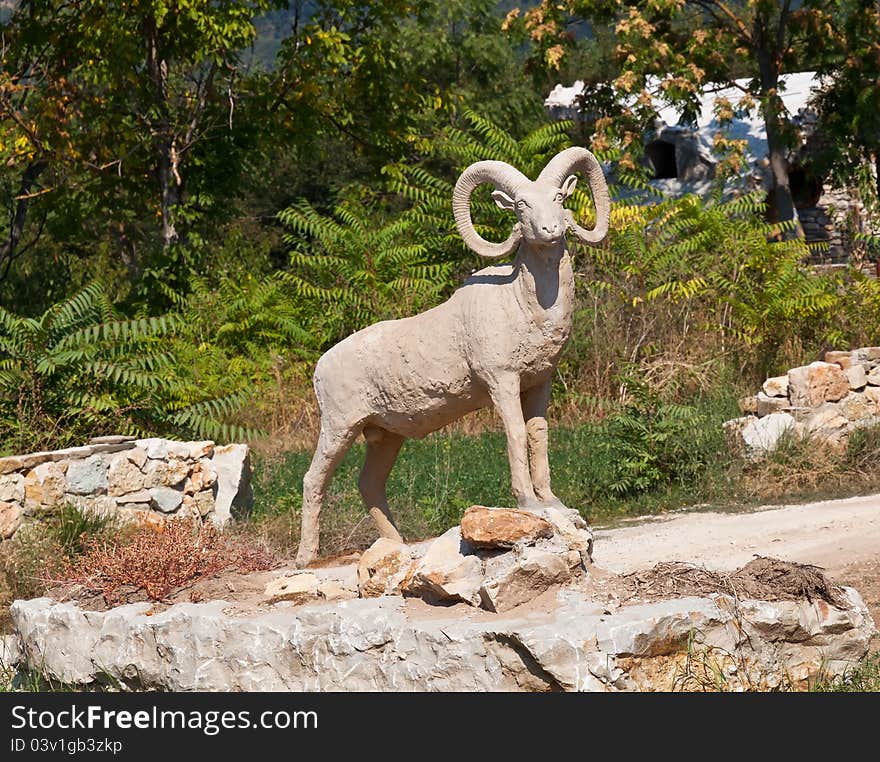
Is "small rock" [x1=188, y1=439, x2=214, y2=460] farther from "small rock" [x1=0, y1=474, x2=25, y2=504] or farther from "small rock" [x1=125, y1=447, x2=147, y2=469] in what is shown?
"small rock" [x1=0, y1=474, x2=25, y2=504]

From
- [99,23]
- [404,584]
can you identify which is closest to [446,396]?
[404,584]

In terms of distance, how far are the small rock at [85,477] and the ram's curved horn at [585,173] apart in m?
5.14

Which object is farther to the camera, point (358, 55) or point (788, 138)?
point (788, 138)

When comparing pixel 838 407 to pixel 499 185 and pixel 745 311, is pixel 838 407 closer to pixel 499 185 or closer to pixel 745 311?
pixel 745 311

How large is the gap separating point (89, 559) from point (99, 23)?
11.4m

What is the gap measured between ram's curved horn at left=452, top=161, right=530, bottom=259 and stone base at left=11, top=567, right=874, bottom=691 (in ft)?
7.79

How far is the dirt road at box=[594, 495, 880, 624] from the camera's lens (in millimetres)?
9406

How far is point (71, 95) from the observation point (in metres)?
18.8

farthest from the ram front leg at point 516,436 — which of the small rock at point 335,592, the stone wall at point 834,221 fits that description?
the stone wall at point 834,221

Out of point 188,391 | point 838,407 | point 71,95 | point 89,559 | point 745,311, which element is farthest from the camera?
point 71,95

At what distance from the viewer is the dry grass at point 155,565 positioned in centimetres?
817

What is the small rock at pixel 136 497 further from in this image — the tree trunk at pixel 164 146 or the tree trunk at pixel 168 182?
the tree trunk at pixel 164 146

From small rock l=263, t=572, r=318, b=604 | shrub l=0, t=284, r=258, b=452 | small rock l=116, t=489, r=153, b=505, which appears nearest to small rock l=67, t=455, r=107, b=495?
small rock l=116, t=489, r=153, b=505

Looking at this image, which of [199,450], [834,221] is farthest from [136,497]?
[834,221]
